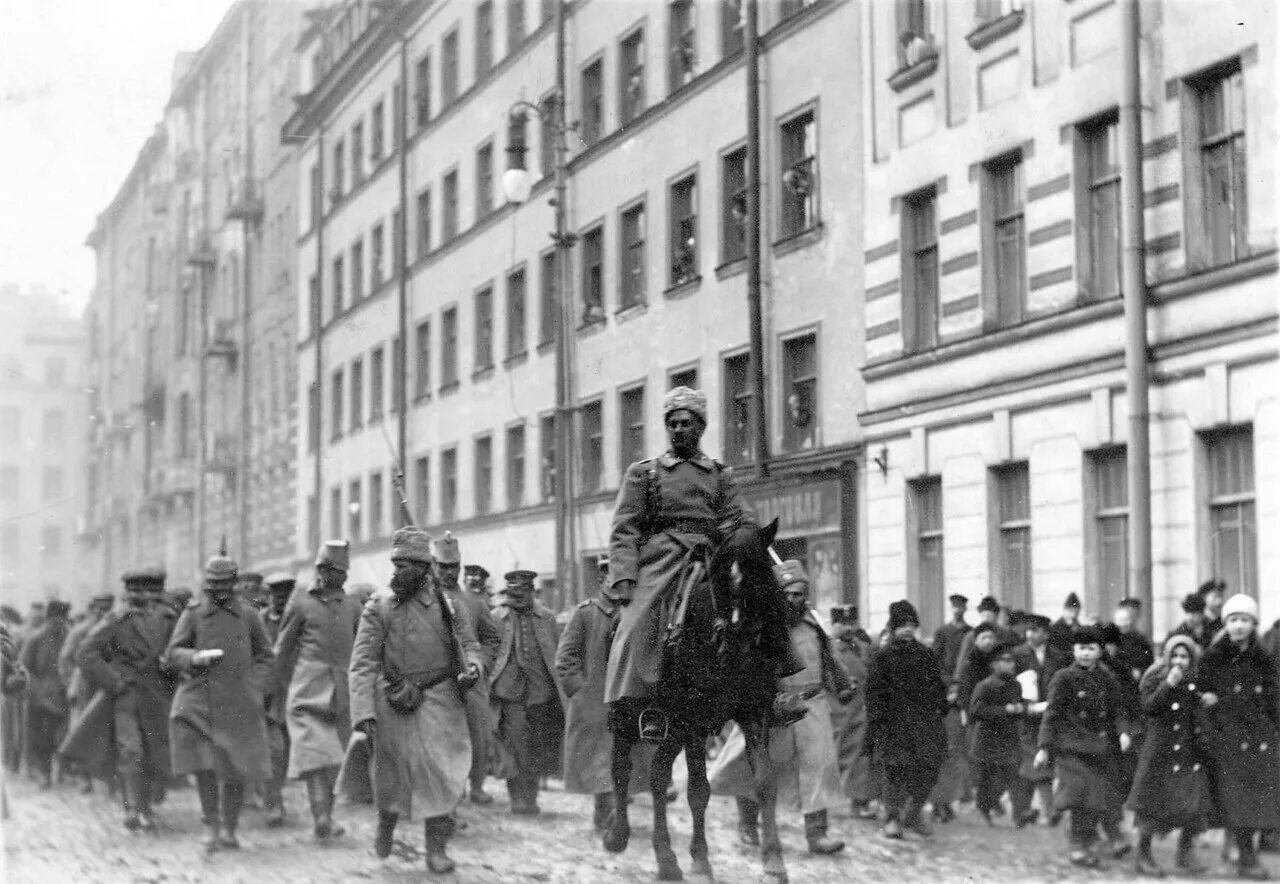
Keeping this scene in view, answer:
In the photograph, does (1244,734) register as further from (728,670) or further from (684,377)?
(684,377)

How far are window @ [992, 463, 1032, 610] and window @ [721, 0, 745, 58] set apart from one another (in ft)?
33.5

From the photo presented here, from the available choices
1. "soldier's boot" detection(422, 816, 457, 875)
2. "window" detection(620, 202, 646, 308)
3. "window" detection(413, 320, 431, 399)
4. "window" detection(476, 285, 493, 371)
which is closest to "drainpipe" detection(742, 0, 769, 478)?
"window" detection(620, 202, 646, 308)

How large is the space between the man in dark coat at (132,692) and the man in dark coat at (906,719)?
5491 mm

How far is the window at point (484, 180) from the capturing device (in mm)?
43438

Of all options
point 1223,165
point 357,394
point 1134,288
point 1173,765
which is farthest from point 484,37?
point 1173,765

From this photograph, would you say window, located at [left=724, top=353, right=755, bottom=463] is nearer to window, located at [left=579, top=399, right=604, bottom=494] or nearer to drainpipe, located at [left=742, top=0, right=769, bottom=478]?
drainpipe, located at [left=742, top=0, right=769, bottom=478]

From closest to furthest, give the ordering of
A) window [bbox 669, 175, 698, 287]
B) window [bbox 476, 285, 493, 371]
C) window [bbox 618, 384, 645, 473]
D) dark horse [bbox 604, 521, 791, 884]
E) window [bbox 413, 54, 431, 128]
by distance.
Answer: dark horse [bbox 604, 521, 791, 884], window [bbox 669, 175, 698, 287], window [bbox 618, 384, 645, 473], window [bbox 476, 285, 493, 371], window [bbox 413, 54, 431, 128]

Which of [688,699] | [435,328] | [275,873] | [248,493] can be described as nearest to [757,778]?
[688,699]

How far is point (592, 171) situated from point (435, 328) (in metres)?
10.5

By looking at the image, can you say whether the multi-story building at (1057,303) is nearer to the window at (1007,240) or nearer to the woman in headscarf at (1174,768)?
the window at (1007,240)

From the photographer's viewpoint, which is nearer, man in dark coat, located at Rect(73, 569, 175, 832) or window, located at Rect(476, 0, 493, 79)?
man in dark coat, located at Rect(73, 569, 175, 832)

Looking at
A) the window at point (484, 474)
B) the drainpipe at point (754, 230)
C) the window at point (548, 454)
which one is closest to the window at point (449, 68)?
the window at point (484, 474)

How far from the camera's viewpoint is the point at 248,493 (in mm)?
57938

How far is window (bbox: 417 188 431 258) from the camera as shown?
47531 mm
